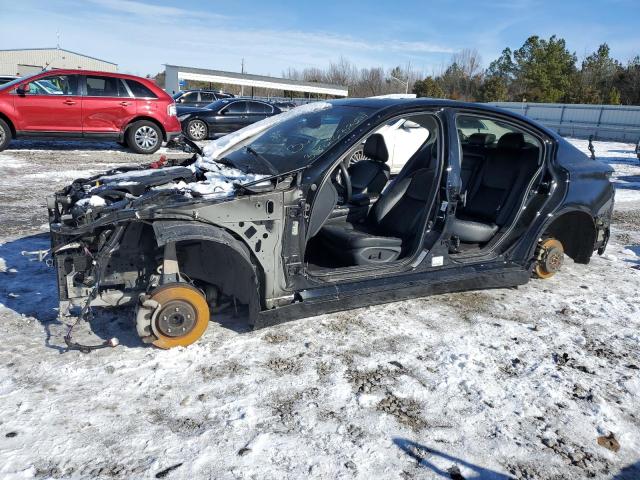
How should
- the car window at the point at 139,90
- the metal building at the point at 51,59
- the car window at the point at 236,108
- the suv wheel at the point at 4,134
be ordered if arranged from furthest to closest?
the metal building at the point at 51,59 → the car window at the point at 236,108 → the car window at the point at 139,90 → the suv wheel at the point at 4,134

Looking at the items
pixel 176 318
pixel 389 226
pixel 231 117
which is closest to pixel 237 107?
pixel 231 117

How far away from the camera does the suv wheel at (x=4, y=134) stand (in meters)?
10.7

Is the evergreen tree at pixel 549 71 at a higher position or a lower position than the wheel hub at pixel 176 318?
higher

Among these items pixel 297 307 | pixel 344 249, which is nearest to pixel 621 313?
pixel 344 249

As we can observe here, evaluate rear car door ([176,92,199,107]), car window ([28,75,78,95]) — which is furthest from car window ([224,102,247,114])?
car window ([28,75,78,95])

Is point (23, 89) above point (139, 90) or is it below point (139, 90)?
below

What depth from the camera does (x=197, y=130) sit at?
51.1 feet

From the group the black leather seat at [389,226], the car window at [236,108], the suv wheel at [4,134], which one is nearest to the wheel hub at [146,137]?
the suv wheel at [4,134]

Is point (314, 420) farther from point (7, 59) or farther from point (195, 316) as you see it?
point (7, 59)

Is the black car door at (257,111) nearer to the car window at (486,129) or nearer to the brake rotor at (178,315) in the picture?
the car window at (486,129)

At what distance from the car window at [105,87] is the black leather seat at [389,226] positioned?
890 cm

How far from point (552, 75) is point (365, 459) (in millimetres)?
48822

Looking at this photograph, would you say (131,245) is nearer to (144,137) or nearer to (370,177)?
(370,177)

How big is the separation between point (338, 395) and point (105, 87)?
10595mm
